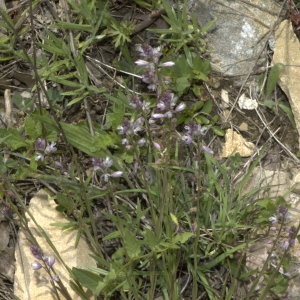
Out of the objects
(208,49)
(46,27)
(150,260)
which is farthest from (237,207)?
(46,27)

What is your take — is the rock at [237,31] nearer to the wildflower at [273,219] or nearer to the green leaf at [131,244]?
the wildflower at [273,219]

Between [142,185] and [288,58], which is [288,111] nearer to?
[288,58]

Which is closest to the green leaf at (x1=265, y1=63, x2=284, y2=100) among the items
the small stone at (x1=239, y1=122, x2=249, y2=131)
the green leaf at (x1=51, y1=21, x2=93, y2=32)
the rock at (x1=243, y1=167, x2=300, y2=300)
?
the small stone at (x1=239, y1=122, x2=249, y2=131)

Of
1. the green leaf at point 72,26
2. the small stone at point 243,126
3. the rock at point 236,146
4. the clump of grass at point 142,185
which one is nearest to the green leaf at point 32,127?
the clump of grass at point 142,185

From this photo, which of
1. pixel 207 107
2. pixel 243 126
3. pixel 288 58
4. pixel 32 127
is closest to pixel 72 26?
pixel 32 127

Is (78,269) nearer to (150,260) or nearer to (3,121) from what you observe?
(150,260)

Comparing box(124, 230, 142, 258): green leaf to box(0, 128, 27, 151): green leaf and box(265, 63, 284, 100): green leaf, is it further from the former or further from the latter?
box(265, 63, 284, 100): green leaf
